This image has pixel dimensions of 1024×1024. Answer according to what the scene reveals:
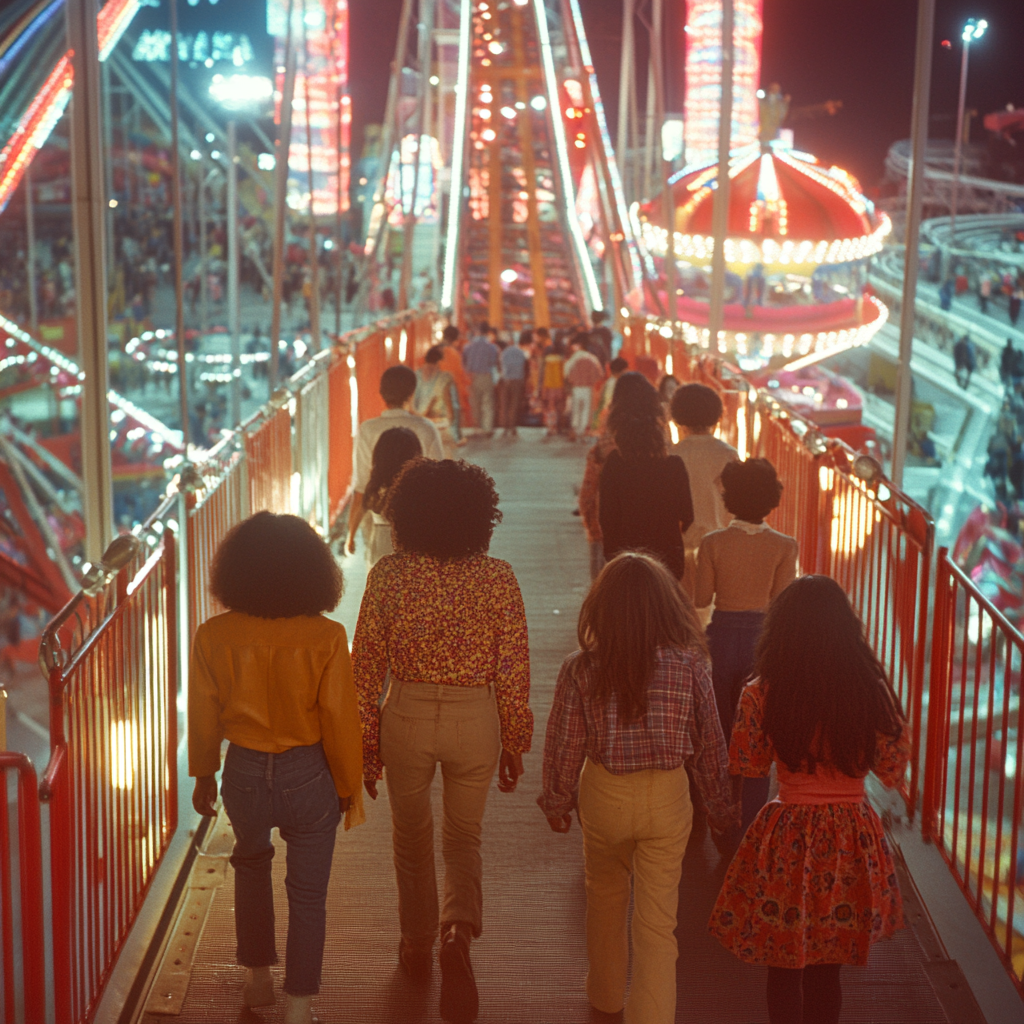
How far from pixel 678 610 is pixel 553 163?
113ft

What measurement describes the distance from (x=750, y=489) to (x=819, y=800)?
1612mm

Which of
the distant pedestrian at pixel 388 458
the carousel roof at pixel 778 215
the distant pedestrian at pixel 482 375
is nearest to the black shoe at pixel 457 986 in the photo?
the distant pedestrian at pixel 388 458

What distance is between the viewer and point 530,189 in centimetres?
3781

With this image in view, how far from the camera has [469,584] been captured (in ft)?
13.3

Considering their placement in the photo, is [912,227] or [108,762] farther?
[912,227]

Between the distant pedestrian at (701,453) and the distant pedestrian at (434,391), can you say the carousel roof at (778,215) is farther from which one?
the distant pedestrian at (701,453)

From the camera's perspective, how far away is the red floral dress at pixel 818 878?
3.66 metres

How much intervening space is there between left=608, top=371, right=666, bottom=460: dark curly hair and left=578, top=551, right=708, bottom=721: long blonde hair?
77.7 inches

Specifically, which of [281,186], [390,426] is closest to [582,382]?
[281,186]

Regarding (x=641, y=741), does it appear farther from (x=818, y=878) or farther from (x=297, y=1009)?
(x=297, y=1009)

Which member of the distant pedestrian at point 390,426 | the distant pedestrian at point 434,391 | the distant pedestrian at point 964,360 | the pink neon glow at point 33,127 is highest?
the pink neon glow at point 33,127

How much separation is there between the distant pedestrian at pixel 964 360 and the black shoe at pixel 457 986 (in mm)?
32802

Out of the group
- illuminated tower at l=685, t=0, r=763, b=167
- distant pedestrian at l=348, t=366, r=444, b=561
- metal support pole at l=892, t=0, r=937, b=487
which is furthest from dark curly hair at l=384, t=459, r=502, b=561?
illuminated tower at l=685, t=0, r=763, b=167

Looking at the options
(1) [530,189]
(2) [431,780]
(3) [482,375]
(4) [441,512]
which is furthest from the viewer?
(1) [530,189]
